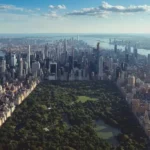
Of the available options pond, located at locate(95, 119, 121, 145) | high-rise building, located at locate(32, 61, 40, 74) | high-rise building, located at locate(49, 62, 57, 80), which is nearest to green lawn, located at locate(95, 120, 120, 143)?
pond, located at locate(95, 119, 121, 145)

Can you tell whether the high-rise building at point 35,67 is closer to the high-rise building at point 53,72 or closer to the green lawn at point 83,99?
the high-rise building at point 53,72

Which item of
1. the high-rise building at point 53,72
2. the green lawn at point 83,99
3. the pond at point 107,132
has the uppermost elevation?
the high-rise building at point 53,72

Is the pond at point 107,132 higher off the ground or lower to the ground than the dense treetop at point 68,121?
lower

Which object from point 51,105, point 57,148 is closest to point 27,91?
point 51,105

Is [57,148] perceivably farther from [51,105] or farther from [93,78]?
[93,78]

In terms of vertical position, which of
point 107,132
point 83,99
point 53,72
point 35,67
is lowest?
point 107,132

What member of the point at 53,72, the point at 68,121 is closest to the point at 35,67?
the point at 53,72

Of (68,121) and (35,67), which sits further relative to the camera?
(35,67)

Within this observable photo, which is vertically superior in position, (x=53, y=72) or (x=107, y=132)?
(x=53, y=72)

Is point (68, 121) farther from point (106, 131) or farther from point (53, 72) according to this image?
point (53, 72)

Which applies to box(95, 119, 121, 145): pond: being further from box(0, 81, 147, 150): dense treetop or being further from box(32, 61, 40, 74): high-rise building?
box(32, 61, 40, 74): high-rise building

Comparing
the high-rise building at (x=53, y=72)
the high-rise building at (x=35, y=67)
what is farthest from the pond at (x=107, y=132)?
the high-rise building at (x=35, y=67)
